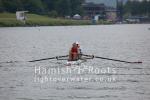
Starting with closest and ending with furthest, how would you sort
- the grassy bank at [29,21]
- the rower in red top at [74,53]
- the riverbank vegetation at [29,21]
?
the rower in red top at [74,53], the grassy bank at [29,21], the riverbank vegetation at [29,21]

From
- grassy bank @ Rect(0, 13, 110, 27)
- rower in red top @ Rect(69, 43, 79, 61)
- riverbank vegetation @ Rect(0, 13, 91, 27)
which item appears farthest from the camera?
riverbank vegetation @ Rect(0, 13, 91, 27)

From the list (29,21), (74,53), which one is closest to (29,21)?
(29,21)

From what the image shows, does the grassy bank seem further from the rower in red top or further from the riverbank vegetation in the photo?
the rower in red top

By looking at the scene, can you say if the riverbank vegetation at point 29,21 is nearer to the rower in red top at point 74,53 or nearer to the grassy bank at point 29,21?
the grassy bank at point 29,21

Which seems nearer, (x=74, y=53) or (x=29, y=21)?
(x=74, y=53)

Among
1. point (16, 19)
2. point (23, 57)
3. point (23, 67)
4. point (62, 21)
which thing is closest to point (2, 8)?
point (16, 19)

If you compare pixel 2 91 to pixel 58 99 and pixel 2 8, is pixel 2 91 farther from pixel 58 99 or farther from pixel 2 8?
pixel 2 8

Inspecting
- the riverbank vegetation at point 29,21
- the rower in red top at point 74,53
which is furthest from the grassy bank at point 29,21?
the rower in red top at point 74,53

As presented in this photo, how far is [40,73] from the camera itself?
43.3 meters

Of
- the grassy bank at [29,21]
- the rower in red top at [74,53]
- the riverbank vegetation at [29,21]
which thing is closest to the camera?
the rower in red top at [74,53]

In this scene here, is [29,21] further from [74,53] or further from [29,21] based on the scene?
[74,53]

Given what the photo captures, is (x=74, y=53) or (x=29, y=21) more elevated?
(x=74, y=53)

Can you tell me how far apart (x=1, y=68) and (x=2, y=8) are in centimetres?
11950

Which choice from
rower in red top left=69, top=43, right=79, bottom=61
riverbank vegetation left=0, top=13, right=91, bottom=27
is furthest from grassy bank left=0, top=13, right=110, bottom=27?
rower in red top left=69, top=43, right=79, bottom=61
